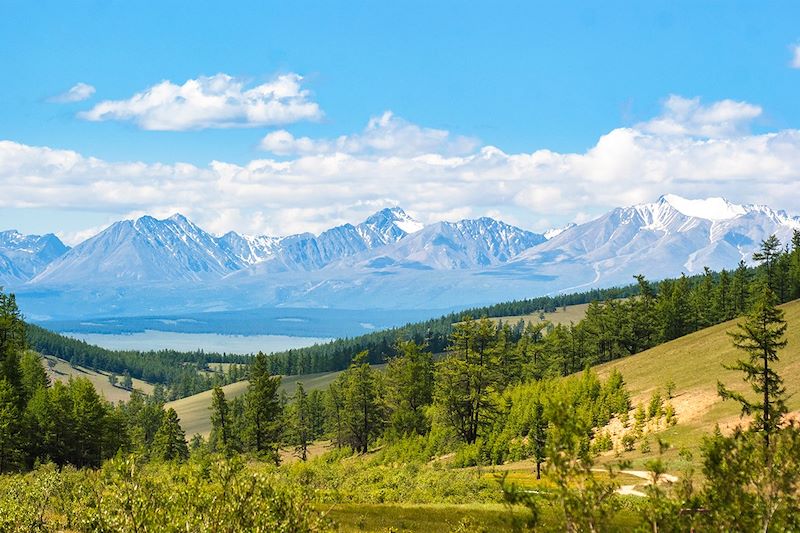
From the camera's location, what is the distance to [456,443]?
243 feet

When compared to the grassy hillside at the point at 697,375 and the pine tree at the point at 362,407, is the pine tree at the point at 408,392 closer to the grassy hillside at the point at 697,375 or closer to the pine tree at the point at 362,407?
the pine tree at the point at 362,407

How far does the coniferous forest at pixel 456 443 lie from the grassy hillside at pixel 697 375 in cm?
163

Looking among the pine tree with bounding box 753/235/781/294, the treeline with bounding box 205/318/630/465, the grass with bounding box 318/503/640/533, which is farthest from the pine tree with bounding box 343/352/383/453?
the pine tree with bounding box 753/235/781/294

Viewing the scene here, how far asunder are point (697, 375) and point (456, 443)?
104ft

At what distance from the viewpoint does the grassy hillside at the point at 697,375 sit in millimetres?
64062

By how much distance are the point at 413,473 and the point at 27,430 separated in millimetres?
43781

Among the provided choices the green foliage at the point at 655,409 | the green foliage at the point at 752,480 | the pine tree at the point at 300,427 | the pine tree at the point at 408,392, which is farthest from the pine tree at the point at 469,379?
the green foliage at the point at 752,480

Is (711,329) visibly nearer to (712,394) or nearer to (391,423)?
(712,394)

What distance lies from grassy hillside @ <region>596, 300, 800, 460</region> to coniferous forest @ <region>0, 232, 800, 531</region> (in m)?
1.63

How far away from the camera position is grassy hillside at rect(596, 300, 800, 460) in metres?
64.1

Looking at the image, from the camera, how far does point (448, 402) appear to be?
238 feet

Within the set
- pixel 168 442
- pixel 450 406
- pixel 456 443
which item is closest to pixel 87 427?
pixel 168 442

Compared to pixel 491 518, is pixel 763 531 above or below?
above

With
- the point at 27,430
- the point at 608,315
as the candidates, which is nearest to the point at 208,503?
the point at 27,430
